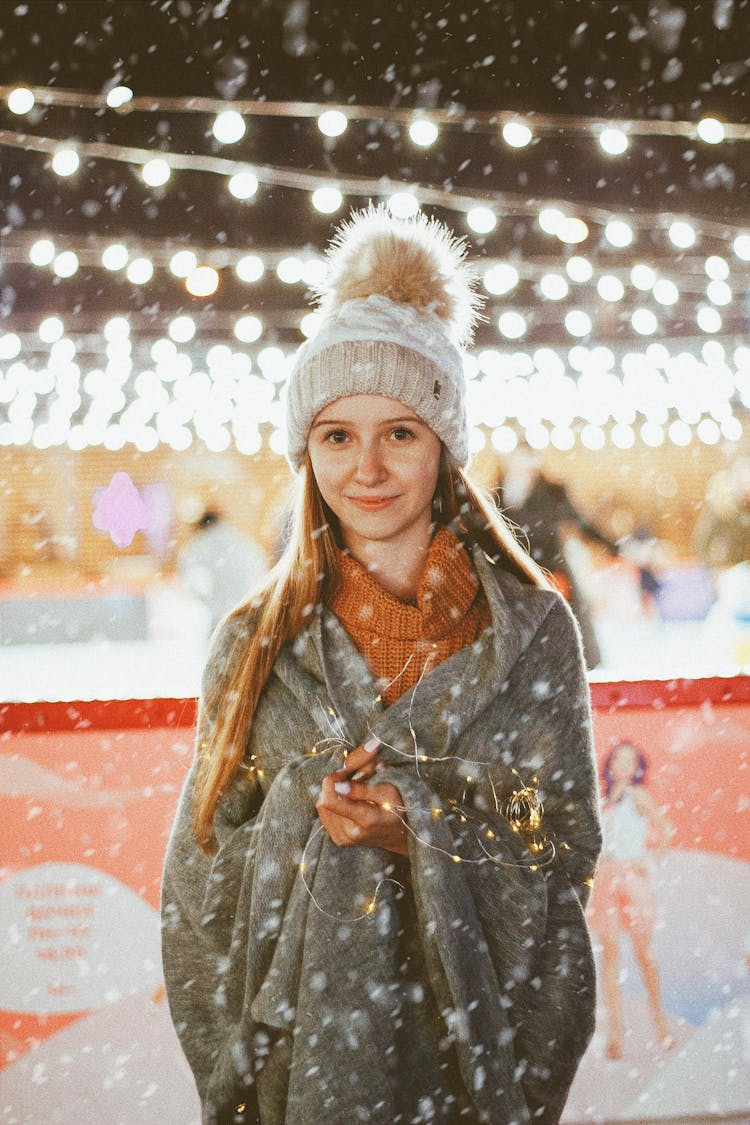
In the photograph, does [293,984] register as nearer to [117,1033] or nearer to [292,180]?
[117,1033]

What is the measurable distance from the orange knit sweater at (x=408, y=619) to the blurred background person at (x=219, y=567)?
1990 millimetres

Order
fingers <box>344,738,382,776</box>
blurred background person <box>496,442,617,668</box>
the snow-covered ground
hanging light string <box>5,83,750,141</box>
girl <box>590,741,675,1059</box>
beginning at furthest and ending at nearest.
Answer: the snow-covered ground
blurred background person <box>496,442,617,668</box>
hanging light string <box>5,83,750,141</box>
girl <box>590,741,675,1059</box>
fingers <box>344,738,382,776</box>

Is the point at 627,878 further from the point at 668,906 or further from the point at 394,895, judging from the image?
the point at 394,895

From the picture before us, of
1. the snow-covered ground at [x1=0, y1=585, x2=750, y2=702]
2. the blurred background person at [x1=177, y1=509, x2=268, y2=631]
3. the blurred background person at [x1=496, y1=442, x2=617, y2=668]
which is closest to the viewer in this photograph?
the blurred background person at [x1=496, y1=442, x2=617, y2=668]

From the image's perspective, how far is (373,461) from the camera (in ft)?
4.27

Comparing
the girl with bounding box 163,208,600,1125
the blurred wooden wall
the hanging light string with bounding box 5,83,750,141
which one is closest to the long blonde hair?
the girl with bounding box 163,208,600,1125

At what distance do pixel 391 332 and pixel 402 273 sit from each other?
0.49 ft

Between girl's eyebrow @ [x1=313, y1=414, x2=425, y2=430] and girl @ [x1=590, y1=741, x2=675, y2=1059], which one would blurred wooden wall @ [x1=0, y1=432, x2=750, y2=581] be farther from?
girl's eyebrow @ [x1=313, y1=414, x2=425, y2=430]

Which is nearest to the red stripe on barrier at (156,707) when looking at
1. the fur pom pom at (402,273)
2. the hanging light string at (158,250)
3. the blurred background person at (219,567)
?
the fur pom pom at (402,273)

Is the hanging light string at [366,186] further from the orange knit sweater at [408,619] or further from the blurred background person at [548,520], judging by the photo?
the orange knit sweater at [408,619]

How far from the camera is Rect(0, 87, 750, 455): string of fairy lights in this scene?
2941mm

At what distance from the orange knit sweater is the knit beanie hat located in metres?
0.19

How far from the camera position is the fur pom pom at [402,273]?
54.9 inches

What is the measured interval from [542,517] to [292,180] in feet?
4.71
